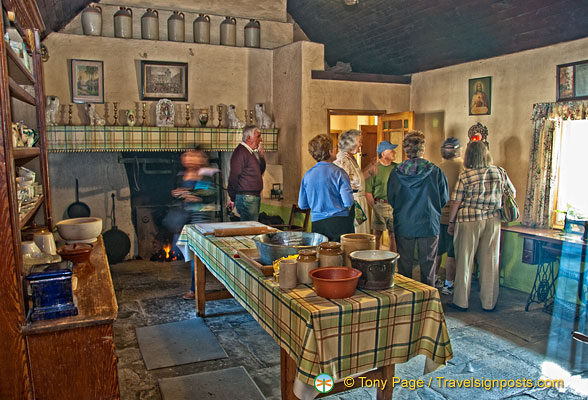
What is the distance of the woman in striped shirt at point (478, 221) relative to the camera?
4.38m

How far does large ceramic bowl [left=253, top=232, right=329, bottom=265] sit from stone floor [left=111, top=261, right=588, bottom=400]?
100cm

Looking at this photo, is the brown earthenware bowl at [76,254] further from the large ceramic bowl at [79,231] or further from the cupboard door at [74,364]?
the cupboard door at [74,364]

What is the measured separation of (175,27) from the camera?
6.70 metres

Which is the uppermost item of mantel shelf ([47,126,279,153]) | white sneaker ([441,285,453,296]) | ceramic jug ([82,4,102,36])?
ceramic jug ([82,4,102,36])

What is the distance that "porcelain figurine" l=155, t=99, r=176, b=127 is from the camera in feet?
21.5

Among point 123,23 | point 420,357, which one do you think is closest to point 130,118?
point 123,23

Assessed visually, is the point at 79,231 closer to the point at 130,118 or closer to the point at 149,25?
the point at 130,118

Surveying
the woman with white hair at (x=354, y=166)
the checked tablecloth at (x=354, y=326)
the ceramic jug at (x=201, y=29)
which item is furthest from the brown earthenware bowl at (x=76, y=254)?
the ceramic jug at (x=201, y=29)

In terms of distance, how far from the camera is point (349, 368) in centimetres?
214

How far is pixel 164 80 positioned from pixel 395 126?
Answer: 335 cm

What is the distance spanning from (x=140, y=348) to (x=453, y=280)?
330 cm

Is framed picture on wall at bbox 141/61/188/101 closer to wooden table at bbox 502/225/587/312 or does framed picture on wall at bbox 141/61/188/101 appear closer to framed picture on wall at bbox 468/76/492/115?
framed picture on wall at bbox 468/76/492/115

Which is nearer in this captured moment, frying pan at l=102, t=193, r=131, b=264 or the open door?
the open door

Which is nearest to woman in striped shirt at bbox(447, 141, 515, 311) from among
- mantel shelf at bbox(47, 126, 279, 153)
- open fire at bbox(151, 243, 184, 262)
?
mantel shelf at bbox(47, 126, 279, 153)
